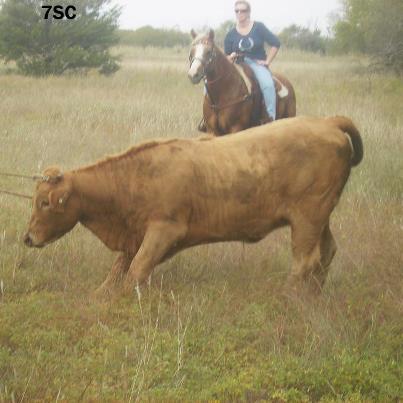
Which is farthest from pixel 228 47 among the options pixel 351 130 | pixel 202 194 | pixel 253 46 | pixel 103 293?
pixel 103 293

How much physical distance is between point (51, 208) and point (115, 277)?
2.45ft

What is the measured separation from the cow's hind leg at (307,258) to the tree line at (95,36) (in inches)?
550

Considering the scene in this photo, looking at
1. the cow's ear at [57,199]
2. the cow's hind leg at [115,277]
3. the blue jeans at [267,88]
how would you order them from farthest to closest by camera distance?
the blue jeans at [267,88] → the cow's hind leg at [115,277] → the cow's ear at [57,199]

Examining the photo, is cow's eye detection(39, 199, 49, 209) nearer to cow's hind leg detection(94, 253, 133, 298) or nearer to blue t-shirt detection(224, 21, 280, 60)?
cow's hind leg detection(94, 253, 133, 298)

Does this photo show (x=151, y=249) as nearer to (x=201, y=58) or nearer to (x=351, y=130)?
(x=351, y=130)

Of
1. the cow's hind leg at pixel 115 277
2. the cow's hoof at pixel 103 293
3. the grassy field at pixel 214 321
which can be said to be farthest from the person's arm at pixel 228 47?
the cow's hoof at pixel 103 293

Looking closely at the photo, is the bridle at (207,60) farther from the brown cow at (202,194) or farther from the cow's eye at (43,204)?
the cow's eye at (43,204)

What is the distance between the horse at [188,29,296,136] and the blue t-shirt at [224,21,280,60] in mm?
463

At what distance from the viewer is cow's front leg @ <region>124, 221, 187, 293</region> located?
5289 millimetres

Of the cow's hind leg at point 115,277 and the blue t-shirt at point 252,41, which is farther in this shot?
the blue t-shirt at point 252,41

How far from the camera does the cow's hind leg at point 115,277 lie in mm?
5402

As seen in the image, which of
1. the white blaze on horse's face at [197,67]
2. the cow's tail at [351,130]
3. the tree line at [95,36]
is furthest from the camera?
the tree line at [95,36]

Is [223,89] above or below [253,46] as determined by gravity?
below

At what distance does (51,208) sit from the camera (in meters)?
5.33
